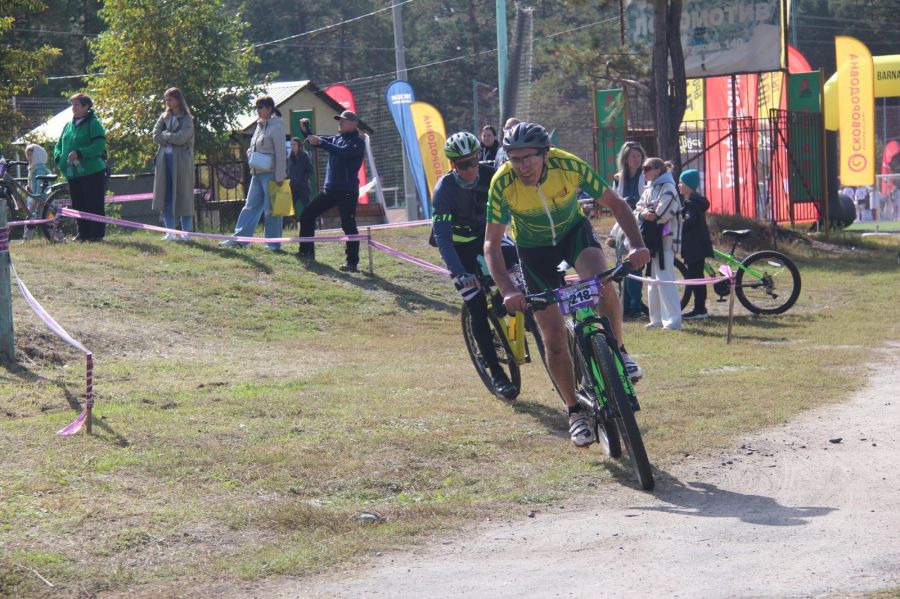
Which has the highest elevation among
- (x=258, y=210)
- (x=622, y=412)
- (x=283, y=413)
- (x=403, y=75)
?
(x=403, y=75)

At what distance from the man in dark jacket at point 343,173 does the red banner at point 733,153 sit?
10.2 m

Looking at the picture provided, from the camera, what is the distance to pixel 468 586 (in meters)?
5.04

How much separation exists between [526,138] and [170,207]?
10.9 metres

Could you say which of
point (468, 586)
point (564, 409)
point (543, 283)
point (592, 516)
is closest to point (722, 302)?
point (564, 409)

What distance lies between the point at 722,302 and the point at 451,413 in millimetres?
8504

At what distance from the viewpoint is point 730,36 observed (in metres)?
25.1

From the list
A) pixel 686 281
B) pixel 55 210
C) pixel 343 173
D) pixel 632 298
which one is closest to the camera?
pixel 686 281

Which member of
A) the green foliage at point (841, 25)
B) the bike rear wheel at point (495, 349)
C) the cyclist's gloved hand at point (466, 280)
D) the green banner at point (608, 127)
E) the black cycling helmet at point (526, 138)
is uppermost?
the green foliage at point (841, 25)

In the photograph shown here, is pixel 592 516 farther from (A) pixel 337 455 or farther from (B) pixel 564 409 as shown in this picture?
(B) pixel 564 409

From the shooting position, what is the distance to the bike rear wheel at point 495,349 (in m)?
9.19

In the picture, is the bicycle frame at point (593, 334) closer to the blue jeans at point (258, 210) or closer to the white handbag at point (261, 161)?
the white handbag at point (261, 161)

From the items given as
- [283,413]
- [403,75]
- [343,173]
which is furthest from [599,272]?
[403,75]

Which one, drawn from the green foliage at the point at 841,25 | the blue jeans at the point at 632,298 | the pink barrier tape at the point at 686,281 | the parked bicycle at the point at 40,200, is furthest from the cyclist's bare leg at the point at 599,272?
the green foliage at the point at 841,25

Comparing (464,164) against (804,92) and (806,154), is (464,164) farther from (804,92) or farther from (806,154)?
(804,92)
